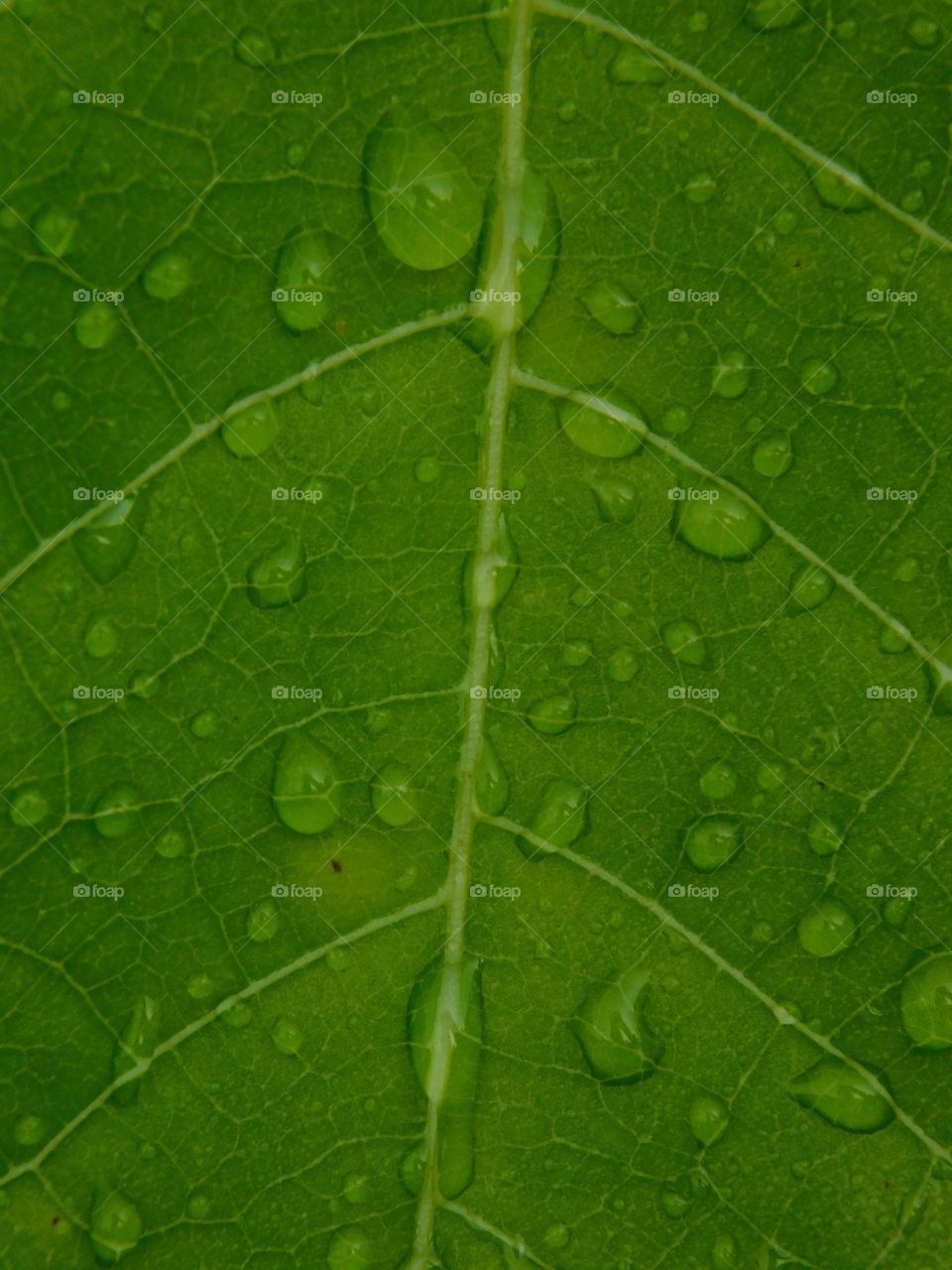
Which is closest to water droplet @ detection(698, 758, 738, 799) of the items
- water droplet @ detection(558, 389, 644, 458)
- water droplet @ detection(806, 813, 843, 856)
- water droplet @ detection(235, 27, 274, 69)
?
water droplet @ detection(806, 813, 843, 856)

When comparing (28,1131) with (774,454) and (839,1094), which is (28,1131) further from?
(774,454)

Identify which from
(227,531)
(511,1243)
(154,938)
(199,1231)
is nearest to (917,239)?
(227,531)

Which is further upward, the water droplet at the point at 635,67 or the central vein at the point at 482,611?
the water droplet at the point at 635,67

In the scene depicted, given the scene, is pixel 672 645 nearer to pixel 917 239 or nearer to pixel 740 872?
pixel 740 872

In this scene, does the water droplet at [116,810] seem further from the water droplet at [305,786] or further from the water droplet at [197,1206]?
the water droplet at [197,1206]

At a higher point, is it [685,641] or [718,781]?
[685,641]

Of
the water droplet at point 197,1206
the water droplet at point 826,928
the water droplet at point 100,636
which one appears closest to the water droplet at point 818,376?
the water droplet at point 826,928

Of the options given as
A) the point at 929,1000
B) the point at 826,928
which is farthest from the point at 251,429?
the point at 929,1000

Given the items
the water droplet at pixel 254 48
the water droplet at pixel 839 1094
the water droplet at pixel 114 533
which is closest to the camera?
the water droplet at pixel 254 48
